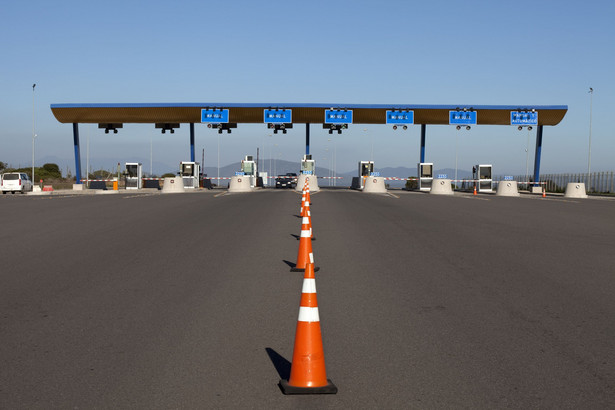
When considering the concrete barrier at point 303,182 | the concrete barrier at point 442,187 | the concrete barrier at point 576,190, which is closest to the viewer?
the concrete barrier at point 576,190

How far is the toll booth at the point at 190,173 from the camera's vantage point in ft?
173

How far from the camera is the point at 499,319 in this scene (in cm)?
623

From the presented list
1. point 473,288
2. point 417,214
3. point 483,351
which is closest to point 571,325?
point 483,351

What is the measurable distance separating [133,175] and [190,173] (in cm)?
483

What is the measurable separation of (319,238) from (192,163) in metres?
41.1

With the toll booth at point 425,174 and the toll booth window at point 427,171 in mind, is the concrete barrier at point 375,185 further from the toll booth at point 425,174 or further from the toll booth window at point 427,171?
the toll booth window at point 427,171

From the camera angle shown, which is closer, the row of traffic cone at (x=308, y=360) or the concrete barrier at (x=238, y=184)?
the row of traffic cone at (x=308, y=360)

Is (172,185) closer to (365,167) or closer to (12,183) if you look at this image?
(12,183)

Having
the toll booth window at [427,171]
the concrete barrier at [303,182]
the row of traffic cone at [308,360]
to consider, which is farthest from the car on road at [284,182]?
the row of traffic cone at [308,360]

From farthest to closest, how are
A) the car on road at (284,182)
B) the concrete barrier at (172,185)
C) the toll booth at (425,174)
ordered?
1. the car on road at (284,182)
2. the toll booth at (425,174)
3. the concrete barrier at (172,185)

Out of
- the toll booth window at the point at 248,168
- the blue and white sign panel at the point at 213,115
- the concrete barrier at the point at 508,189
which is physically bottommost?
the concrete barrier at the point at 508,189

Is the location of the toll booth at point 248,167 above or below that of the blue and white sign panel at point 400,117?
below

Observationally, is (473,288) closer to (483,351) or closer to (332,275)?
(332,275)

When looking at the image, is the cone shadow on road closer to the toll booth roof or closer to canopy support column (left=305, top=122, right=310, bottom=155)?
the toll booth roof
